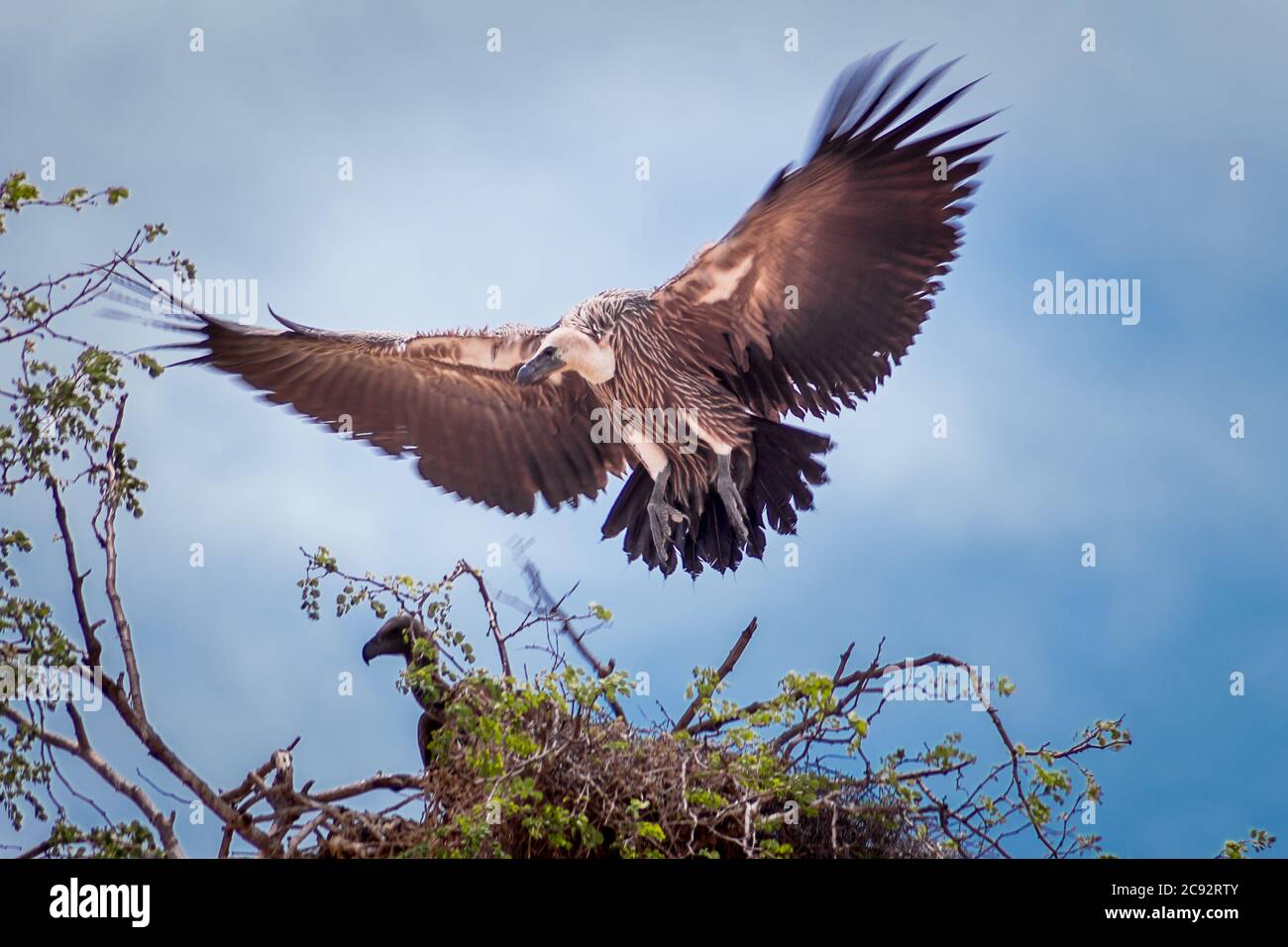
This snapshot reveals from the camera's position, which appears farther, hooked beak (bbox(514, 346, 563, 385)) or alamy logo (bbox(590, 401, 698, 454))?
alamy logo (bbox(590, 401, 698, 454))

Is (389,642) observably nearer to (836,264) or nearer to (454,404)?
(454,404)

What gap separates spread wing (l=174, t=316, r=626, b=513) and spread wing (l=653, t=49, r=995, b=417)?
2.65ft

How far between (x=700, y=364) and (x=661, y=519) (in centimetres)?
75

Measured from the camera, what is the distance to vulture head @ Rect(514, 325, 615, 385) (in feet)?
21.6
